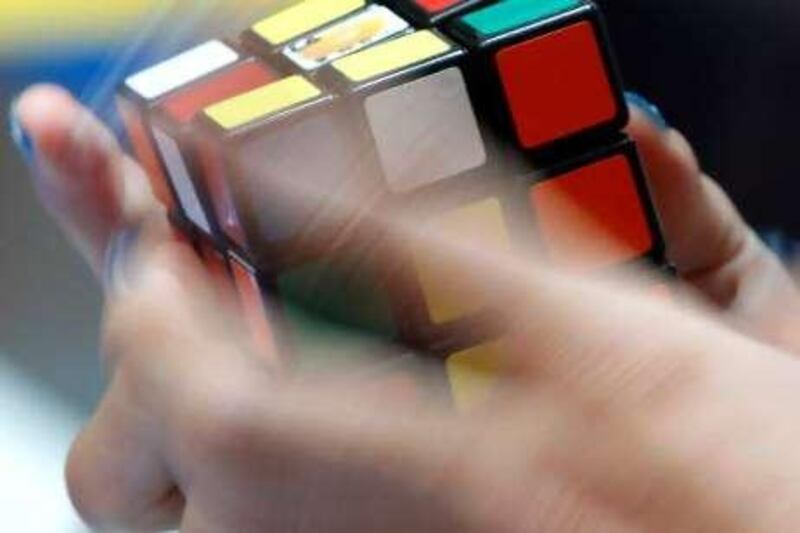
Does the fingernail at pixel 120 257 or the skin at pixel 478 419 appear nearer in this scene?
the skin at pixel 478 419

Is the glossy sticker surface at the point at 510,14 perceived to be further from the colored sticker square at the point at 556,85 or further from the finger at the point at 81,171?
the finger at the point at 81,171

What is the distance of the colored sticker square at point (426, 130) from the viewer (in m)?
0.38

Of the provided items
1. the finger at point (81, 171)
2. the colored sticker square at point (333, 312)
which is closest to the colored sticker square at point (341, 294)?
the colored sticker square at point (333, 312)

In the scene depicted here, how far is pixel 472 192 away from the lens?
1.28 ft

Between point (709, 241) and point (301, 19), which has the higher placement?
point (301, 19)

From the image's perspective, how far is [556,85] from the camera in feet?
1.32

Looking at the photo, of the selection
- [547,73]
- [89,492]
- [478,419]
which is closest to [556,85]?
[547,73]

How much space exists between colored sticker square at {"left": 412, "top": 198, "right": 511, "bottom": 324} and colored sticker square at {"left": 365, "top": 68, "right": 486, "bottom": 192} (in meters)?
0.01

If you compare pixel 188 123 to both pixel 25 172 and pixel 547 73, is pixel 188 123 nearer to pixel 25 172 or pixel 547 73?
pixel 547 73

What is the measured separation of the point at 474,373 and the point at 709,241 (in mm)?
196

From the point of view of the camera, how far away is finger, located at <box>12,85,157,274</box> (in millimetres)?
438

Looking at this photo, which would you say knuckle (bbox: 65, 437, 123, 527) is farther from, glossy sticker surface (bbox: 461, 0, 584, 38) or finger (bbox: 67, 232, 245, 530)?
glossy sticker surface (bbox: 461, 0, 584, 38)

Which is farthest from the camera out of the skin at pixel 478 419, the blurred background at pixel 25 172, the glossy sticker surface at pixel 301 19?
the blurred background at pixel 25 172

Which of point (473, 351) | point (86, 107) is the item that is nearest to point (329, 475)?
point (473, 351)
